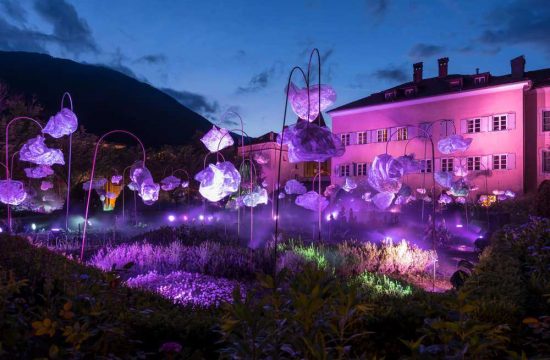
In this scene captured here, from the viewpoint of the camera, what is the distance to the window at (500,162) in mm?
26906

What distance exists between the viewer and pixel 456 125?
28953mm

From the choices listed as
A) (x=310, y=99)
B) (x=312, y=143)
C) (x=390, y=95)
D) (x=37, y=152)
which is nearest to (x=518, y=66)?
(x=390, y=95)

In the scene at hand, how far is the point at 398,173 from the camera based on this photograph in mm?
9406

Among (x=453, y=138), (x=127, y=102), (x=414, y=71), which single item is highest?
(x=127, y=102)

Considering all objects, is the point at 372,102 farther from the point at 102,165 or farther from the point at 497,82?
the point at 102,165

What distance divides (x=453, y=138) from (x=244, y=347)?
12.3 m

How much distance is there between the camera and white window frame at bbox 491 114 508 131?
88.2 ft

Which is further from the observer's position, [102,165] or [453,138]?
[102,165]

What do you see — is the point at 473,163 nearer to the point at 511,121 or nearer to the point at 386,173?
the point at 511,121

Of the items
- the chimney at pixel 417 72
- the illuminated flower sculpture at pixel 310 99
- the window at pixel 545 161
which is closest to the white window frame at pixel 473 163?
the window at pixel 545 161

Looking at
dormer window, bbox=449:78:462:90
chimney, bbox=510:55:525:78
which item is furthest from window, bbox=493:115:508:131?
dormer window, bbox=449:78:462:90

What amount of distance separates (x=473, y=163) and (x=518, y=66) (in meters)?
6.05

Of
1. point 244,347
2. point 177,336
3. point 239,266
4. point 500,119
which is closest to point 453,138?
point 239,266

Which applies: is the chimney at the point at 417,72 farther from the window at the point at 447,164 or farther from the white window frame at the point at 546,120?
the white window frame at the point at 546,120
